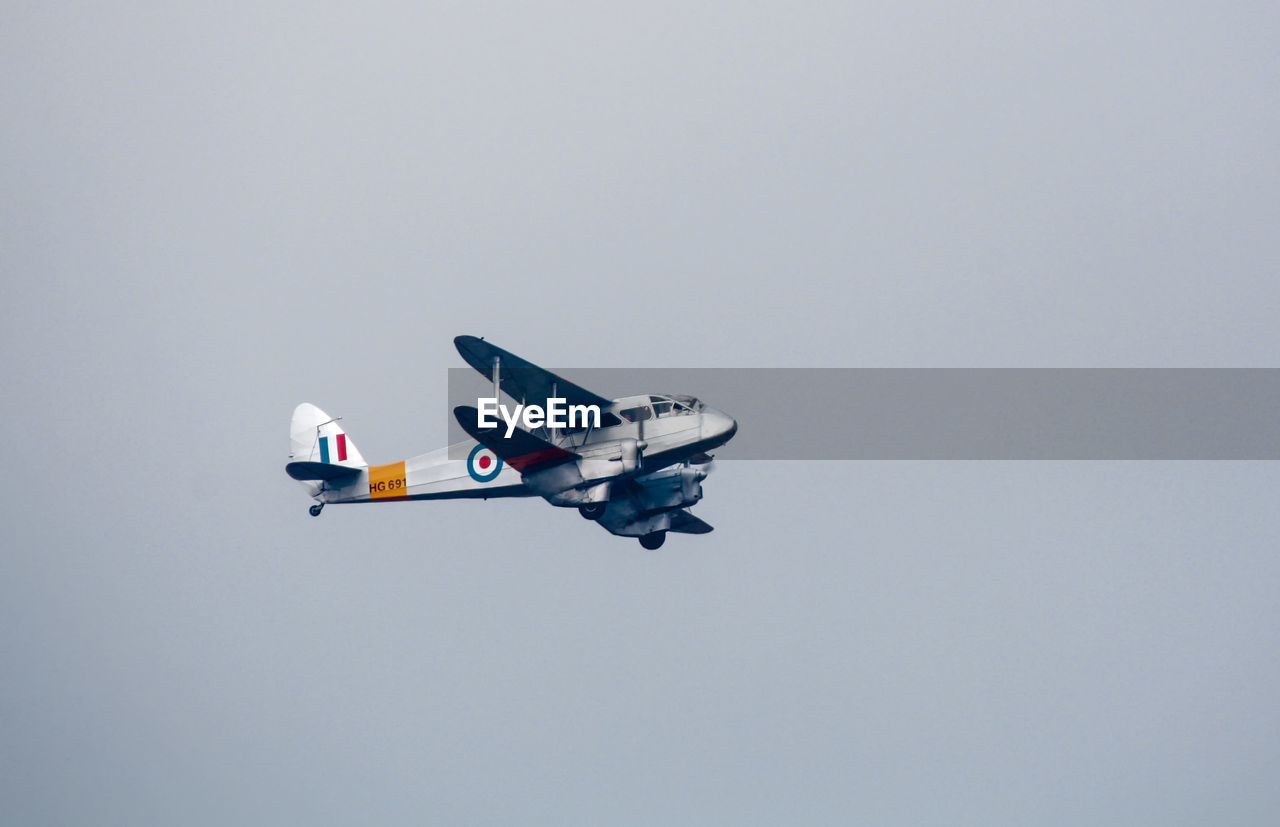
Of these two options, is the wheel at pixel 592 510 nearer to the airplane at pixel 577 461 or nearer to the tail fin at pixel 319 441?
the airplane at pixel 577 461

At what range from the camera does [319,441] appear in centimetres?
7231

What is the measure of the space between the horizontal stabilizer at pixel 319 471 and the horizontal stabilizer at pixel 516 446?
8.52 m

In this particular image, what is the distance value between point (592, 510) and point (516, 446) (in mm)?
3911

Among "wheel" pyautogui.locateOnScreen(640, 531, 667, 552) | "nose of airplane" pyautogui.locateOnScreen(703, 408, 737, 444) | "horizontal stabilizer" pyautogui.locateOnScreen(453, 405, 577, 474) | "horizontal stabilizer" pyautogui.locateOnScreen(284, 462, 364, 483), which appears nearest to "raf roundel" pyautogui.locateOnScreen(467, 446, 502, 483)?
"horizontal stabilizer" pyautogui.locateOnScreen(453, 405, 577, 474)

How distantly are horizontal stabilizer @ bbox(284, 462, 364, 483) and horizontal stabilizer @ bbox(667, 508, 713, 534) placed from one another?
1353cm

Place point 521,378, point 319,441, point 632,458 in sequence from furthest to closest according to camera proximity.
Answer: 1. point 319,441
2. point 521,378
3. point 632,458

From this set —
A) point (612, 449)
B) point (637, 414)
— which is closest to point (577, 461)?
point (612, 449)

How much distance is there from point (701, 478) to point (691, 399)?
404 cm

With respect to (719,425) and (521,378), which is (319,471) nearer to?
(521,378)

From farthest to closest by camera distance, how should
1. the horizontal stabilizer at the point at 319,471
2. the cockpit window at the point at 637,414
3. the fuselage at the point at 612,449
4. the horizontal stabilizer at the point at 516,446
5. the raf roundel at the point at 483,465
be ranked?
the horizontal stabilizer at the point at 319,471 < the raf roundel at the point at 483,465 < the cockpit window at the point at 637,414 < the fuselage at the point at 612,449 < the horizontal stabilizer at the point at 516,446

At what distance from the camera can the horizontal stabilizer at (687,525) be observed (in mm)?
67812

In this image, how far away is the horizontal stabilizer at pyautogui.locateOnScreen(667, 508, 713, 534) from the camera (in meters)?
67.8

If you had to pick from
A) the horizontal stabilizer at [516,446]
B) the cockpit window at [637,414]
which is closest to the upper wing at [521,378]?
the cockpit window at [637,414]

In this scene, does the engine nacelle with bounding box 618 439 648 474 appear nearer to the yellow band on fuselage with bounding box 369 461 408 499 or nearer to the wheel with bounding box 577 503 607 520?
the wheel with bounding box 577 503 607 520
